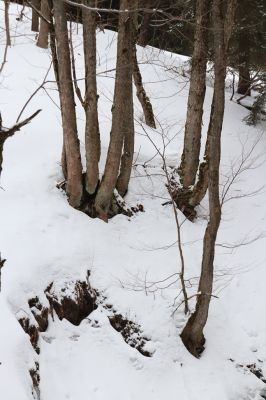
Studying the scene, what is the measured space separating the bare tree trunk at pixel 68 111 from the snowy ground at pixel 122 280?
0.30 meters

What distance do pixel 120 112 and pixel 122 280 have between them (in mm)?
2590

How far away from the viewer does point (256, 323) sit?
6.41 meters

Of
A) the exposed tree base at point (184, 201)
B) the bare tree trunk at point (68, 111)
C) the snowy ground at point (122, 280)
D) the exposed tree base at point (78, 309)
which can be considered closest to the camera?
the snowy ground at point (122, 280)

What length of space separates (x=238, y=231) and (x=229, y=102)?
20.3ft

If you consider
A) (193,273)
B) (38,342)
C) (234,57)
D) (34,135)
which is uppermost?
(234,57)

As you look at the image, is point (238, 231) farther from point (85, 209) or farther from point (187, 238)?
point (85, 209)

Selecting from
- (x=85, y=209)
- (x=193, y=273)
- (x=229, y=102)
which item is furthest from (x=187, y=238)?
(x=229, y=102)

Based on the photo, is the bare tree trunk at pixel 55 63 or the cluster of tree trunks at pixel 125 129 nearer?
the cluster of tree trunks at pixel 125 129

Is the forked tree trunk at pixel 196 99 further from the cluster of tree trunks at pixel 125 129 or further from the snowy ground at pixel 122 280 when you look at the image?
the snowy ground at pixel 122 280

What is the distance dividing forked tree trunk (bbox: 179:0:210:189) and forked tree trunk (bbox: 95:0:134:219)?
1.25 m

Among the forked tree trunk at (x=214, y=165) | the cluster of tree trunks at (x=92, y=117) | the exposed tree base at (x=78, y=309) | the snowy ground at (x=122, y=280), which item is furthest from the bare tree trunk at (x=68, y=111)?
the forked tree trunk at (x=214, y=165)

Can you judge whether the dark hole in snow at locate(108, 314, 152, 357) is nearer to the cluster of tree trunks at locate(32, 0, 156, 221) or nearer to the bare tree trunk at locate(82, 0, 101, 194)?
the cluster of tree trunks at locate(32, 0, 156, 221)

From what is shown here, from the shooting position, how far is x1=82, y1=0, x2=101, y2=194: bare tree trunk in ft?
21.4

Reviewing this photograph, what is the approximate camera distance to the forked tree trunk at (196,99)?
758 centimetres
